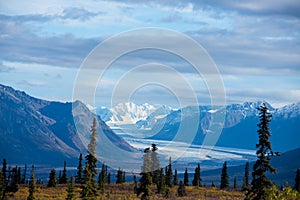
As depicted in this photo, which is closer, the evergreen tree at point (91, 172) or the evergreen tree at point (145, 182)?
the evergreen tree at point (145, 182)

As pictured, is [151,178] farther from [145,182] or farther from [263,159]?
[263,159]

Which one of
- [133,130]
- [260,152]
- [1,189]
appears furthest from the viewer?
[133,130]

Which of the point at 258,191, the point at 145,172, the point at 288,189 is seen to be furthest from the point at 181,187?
the point at 288,189

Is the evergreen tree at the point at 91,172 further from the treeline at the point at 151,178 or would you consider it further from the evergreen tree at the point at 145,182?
the evergreen tree at the point at 145,182

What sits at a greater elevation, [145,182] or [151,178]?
[151,178]

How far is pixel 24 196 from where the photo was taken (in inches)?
3898

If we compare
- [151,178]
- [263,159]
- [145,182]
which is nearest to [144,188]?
[145,182]

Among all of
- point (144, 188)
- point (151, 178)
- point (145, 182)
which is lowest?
point (144, 188)

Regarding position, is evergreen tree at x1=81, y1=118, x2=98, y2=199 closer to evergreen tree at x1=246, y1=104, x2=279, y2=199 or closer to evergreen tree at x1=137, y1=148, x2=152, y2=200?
evergreen tree at x1=137, y1=148, x2=152, y2=200

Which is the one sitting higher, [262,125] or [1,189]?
[262,125]

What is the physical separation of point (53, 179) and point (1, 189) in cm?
4213

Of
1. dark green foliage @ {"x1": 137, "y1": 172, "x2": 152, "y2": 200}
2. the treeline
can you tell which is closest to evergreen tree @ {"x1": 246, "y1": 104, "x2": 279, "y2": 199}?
the treeline

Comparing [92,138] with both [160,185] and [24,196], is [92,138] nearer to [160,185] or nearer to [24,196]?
[24,196]

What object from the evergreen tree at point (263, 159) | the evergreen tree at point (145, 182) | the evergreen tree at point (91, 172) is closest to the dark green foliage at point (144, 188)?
the evergreen tree at point (145, 182)
